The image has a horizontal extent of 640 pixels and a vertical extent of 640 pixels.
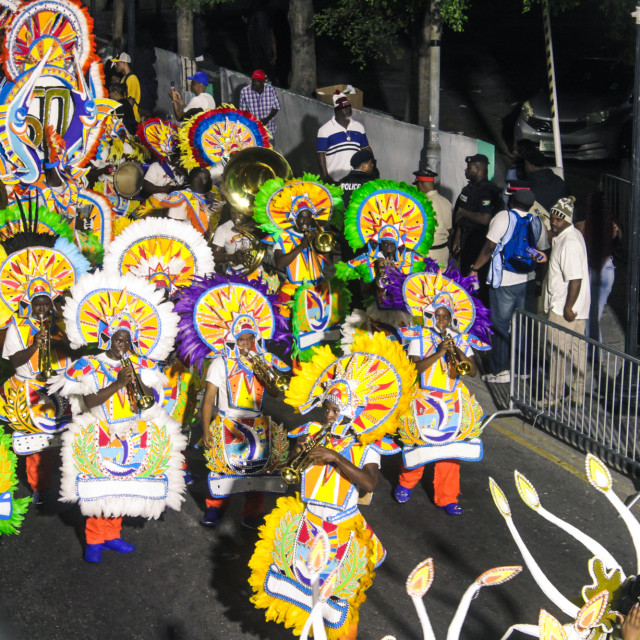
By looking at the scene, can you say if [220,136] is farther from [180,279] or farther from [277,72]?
[277,72]

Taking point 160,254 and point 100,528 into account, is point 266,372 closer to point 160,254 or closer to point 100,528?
point 100,528

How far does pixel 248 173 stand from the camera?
1252cm

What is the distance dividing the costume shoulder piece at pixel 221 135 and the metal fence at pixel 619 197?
4.28 m

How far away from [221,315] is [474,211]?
15.3 ft

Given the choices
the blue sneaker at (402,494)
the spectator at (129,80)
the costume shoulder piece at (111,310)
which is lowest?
the blue sneaker at (402,494)

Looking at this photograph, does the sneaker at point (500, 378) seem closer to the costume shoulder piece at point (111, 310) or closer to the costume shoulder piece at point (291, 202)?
the costume shoulder piece at point (291, 202)

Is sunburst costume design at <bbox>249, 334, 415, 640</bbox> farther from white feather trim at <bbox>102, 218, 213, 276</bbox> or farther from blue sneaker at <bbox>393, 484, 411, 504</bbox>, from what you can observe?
white feather trim at <bbox>102, 218, 213, 276</bbox>

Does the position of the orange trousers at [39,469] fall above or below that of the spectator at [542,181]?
below

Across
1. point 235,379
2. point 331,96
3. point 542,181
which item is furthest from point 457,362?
point 331,96

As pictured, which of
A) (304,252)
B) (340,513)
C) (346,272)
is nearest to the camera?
(340,513)

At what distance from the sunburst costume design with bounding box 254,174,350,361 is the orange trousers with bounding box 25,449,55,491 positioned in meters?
2.91

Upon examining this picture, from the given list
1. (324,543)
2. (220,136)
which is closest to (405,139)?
(220,136)

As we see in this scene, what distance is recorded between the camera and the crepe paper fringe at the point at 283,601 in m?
6.21

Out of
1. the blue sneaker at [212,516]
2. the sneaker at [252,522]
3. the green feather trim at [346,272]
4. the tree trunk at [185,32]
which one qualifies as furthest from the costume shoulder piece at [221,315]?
the tree trunk at [185,32]
